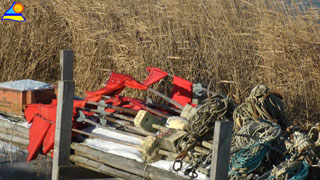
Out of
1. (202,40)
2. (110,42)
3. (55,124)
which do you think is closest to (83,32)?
(110,42)

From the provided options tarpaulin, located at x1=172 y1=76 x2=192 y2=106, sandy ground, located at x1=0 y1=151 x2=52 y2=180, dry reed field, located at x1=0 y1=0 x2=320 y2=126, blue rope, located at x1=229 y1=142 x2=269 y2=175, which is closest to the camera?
blue rope, located at x1=229 y1=142 x2=269 y2=175

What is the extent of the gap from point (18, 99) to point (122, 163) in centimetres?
210

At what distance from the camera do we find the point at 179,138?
525 centimetres

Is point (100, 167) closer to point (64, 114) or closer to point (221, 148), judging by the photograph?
point (64, 114)

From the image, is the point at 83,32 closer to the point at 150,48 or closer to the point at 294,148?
the point at 150,48

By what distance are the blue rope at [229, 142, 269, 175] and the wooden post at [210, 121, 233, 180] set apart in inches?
14.5

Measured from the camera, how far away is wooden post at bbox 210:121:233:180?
4.09 metres

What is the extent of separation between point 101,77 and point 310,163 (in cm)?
566

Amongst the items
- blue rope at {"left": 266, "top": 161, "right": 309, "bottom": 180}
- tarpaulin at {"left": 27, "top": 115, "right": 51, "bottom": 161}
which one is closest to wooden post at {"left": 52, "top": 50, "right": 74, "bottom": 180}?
tarpaulin at {"left": 27, "top": 115, "right": 51, "bottom": 161}

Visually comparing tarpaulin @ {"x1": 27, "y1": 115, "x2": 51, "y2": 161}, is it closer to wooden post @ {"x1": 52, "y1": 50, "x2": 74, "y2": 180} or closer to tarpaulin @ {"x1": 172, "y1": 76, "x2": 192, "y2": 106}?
wooden post @ {"x1": 52, "y1": 50, "x2": 74, "y2": 180}

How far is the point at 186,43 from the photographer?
8930mm

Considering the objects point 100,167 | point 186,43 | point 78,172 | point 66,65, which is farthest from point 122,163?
point 186,43

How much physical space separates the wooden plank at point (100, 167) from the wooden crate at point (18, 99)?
4.15 feet

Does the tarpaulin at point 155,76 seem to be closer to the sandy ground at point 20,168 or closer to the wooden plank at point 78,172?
the wooden plank at point 78,172
